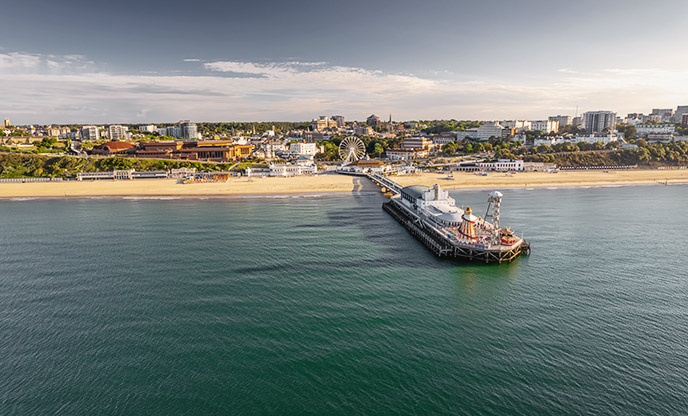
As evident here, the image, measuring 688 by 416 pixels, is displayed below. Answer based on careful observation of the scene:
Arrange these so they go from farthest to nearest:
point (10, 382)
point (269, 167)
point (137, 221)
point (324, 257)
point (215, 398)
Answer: point (269, 167), point (137, 221), point (324, 257), point (10, 382), point (215, 398)

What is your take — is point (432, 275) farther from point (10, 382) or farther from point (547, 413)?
point (10, 382)

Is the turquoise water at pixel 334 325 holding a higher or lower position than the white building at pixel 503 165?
lower

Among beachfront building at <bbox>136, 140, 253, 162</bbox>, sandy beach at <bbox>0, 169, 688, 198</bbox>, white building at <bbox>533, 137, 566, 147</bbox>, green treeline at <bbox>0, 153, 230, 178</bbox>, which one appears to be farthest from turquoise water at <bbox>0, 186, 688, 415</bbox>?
white building at <bbox>533, 137, 566, 147</bbox>

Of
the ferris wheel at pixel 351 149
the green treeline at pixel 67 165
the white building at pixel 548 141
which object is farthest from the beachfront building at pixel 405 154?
the green treeline at pixel 67 165

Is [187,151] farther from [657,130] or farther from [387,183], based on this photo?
[657,130]

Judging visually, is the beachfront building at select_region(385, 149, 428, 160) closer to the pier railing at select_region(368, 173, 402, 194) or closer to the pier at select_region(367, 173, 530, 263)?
the pier railing at select_region(368, 173, 402, 194)

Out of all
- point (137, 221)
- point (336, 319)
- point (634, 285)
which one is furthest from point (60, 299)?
point (634, 285)

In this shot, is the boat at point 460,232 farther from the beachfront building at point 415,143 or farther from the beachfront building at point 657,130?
the beachfront building at point 657,130

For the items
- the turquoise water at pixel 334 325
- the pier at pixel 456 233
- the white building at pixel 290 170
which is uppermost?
the white building at pixel 290 170
